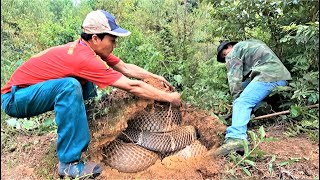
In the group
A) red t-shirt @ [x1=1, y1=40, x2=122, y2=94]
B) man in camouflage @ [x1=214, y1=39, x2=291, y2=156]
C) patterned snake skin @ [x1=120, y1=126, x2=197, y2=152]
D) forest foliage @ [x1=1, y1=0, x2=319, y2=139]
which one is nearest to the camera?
red t-shirt @ [x1=1, y1=40, x2=122, y2=94]

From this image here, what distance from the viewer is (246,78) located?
4492 mm

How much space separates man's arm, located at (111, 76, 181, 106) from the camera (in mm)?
3299

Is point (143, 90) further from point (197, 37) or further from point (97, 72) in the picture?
point (197, 37)

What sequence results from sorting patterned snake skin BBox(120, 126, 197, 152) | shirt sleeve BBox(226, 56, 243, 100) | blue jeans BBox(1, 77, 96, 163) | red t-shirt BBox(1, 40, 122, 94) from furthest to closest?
shirt sleeve BBox(226, 56, 243, 100) → patterned snake skin BBox(120, 126, 197, 152) → red t-shirt BBox(1, 40, 122, 94) → blue jeans BBox(1, 77, 96, 163)

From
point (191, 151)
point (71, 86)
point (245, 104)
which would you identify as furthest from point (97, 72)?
point (245, 104)

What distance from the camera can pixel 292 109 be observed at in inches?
154

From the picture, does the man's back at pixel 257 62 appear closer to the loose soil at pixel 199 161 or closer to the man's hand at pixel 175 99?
the loose soil at pixel 199 161

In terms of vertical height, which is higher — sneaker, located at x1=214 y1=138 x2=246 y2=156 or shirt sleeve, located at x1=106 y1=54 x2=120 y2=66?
shirt sleeve, located at x1=106 y1=54 x2=120 y2=66

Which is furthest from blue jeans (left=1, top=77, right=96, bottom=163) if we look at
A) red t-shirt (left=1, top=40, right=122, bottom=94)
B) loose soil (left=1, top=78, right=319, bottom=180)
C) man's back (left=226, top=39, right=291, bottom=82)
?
man's back (left=226, top=39, right=291, bottom=82)

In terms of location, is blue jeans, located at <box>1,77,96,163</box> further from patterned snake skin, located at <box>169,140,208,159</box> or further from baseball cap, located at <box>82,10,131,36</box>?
patterned snake skin, located at <box>169,140,208,159</box>

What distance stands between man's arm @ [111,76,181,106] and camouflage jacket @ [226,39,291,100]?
1.00m

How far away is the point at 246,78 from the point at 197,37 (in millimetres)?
1929

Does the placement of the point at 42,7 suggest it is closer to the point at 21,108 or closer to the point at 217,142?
the point at 21,108

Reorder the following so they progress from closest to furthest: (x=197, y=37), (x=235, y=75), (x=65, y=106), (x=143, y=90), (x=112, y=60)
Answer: (x=65, y=106)
(x=143, y=90)
(x=112, y=60)
(x=235, y=75)
(x=197, y=37)
